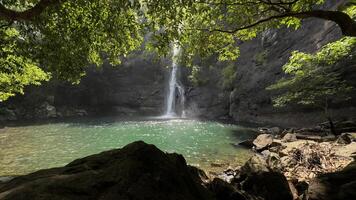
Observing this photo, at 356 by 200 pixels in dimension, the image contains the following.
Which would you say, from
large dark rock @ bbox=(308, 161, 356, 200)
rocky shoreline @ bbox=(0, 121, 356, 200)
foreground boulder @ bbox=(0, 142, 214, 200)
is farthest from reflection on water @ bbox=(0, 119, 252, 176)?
foreground boulder @ bbox=(0, 142, 214, 200)

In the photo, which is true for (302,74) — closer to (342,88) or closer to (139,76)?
(342,88)

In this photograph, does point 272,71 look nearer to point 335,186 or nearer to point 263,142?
point 263,142

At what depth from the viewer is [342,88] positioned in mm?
19078

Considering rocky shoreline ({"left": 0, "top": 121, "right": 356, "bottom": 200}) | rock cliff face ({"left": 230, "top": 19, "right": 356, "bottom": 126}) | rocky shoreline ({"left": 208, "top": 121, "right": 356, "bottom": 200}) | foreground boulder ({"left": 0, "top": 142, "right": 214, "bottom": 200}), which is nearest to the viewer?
foreground boulder ({"left": 0, "top": 142, "right": 214, "bottom": 200})

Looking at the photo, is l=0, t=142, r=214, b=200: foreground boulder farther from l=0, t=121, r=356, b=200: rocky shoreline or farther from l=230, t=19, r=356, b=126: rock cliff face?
l=230, t=19, r=356, b=126: rock cliff face

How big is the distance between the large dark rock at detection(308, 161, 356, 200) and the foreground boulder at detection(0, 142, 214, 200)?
9.20 ft

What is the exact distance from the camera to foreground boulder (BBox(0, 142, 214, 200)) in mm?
4980

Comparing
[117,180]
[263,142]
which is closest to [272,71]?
[263,142]

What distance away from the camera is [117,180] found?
548 centimetres

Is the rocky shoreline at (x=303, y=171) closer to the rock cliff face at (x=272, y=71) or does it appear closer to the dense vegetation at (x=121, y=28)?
the dense vegetation at (x=121, y=28)

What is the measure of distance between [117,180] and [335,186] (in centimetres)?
549

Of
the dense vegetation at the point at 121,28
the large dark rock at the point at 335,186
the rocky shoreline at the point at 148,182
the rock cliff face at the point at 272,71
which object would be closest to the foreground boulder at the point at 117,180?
the rocky shoreline at the point at 148,182

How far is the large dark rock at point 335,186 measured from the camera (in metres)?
6.39

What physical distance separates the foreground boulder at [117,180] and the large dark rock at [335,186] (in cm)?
280
